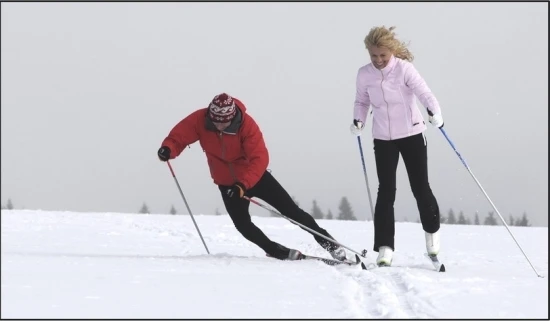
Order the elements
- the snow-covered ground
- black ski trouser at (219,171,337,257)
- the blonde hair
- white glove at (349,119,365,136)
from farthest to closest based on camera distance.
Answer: white glove at (349,119,365,136) → black ski trouser at (219,171,337,257) → the blonde hair → the snow-covered ground

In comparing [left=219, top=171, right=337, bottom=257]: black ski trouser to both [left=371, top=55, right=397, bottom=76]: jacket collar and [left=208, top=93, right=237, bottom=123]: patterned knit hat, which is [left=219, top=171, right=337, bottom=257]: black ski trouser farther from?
[left=371, top=55, right=397, bottom=76]: jacket collar

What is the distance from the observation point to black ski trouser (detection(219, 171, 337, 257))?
23.0 feet

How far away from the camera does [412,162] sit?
6844 millimetres

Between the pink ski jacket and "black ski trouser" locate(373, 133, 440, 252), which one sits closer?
the pink ski jacket

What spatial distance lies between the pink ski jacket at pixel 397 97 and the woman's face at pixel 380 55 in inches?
2.2

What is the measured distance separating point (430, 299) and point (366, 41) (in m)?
2.54

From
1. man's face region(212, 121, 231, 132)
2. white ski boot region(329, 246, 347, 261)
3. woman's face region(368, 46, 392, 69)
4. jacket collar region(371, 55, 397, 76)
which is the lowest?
white ski boot region(329, 246, 347, 261)

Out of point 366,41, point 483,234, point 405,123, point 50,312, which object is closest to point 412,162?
point 405,123

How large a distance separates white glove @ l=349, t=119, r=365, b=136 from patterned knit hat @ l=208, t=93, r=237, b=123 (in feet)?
3.93

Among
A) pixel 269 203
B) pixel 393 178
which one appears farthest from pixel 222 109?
pixel 393 178

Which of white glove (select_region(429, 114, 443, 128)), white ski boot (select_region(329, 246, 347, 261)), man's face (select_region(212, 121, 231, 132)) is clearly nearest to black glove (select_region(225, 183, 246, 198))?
man's face (select_region(212, 121, 231, 132))

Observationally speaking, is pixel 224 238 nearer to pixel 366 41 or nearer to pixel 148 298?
pixel 366 41

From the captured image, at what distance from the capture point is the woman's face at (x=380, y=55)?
657cm

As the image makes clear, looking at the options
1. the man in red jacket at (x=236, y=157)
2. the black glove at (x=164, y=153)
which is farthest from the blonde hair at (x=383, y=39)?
the black glove at (x=164, y=153)
